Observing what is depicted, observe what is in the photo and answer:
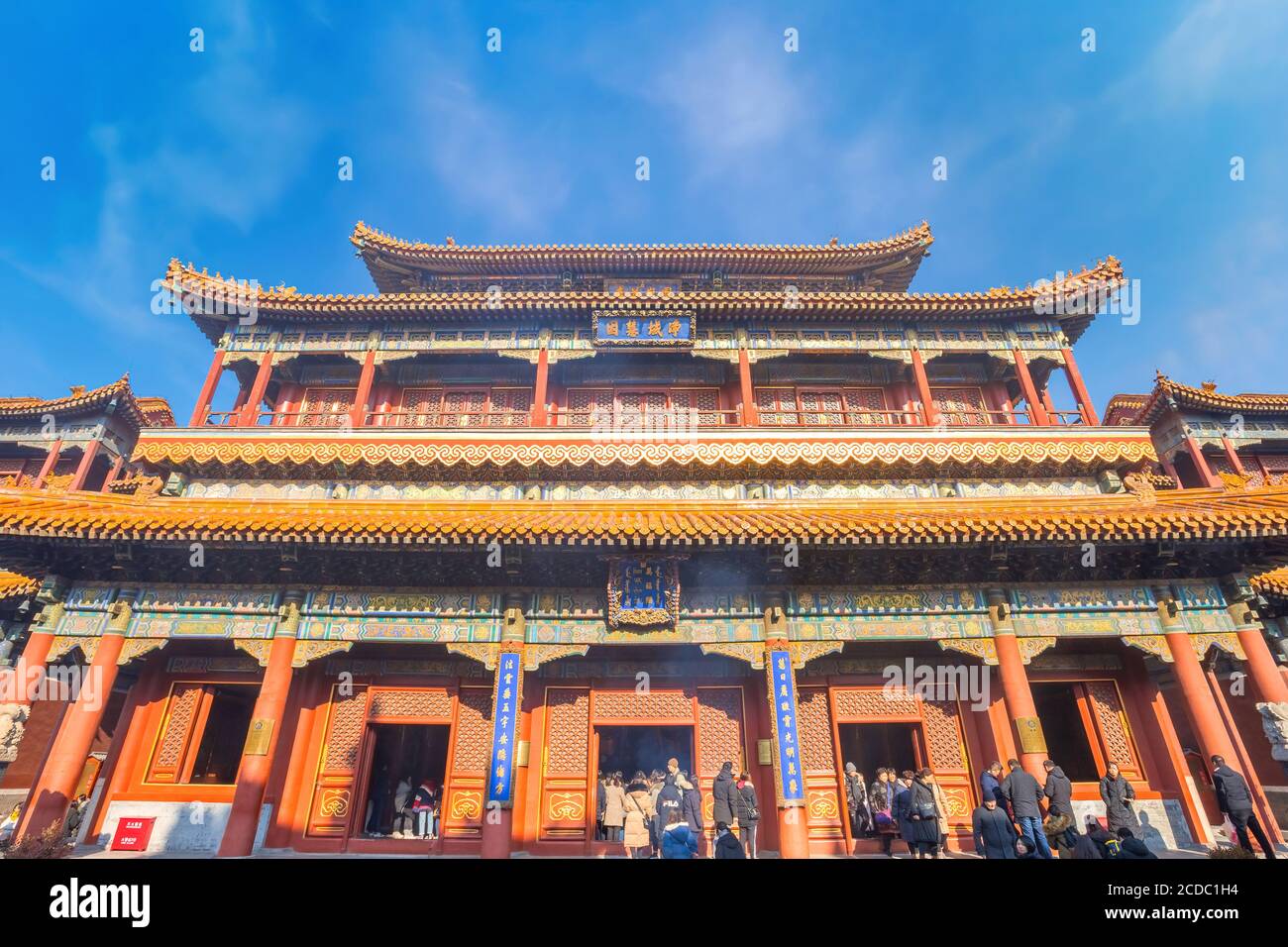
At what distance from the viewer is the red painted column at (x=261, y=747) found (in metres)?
8.40

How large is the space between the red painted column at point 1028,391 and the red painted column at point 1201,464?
→ 25.7ft

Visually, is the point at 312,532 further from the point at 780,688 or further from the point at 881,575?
the point at 881,575

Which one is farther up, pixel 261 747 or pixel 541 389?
pixel 541 389

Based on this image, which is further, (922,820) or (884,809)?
(884,809)

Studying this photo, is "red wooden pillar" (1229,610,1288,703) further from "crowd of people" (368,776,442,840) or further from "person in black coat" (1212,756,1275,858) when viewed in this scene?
"crowd of people" (368,776,442,840)

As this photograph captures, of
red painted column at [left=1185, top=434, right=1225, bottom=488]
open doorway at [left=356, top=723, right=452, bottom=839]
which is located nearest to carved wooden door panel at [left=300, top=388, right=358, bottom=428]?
open doorway at [left=356, top=723, right=452, bottom=839]

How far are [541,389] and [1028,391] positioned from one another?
10.4 meters

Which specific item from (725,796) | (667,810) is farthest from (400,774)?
(725,796)

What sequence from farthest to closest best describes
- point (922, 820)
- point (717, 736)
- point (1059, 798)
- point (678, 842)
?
point (717, 736) < point (922, 820) < point (1059, 798) < point (678, 842)

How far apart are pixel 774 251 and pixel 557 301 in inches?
243

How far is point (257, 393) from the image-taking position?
42.5 feet

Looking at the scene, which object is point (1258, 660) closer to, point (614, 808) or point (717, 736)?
point (717, 736)

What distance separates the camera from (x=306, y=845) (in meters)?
9.45

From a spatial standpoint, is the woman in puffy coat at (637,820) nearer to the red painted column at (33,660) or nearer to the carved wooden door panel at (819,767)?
the carved wooden door panel at (819,767)
